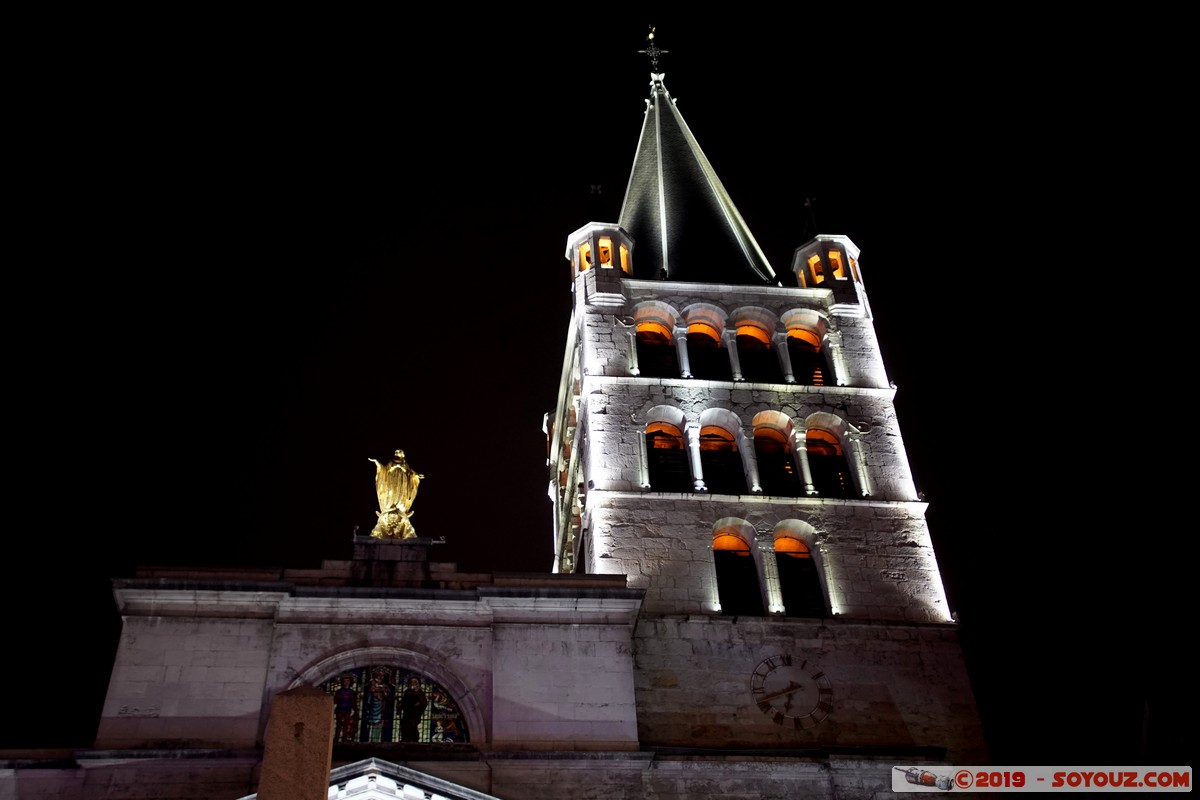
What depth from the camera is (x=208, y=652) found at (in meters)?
22.0

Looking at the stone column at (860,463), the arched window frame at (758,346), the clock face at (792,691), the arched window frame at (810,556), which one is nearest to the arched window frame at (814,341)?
the arched window frame at (758,346)

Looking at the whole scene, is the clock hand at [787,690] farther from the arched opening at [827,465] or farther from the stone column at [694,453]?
the arched opening at [827,465]

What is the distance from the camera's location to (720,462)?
29.5 meters

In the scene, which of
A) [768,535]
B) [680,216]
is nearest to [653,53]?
[680,216]

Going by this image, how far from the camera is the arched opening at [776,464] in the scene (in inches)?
1136

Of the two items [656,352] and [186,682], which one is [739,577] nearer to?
[656,352]

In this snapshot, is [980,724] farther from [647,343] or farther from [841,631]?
[647,343]

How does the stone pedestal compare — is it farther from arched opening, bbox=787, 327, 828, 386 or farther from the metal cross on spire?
the metal cross on spire

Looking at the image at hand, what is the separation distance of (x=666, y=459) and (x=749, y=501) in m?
2.49

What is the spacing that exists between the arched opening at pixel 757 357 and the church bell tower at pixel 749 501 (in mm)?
67

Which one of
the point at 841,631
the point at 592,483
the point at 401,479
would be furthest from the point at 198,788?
the point at 841,631

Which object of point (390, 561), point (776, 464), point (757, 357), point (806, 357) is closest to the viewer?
point (390, 561)

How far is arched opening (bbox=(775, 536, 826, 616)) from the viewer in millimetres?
26688

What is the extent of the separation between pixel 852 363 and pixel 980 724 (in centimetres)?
1075
